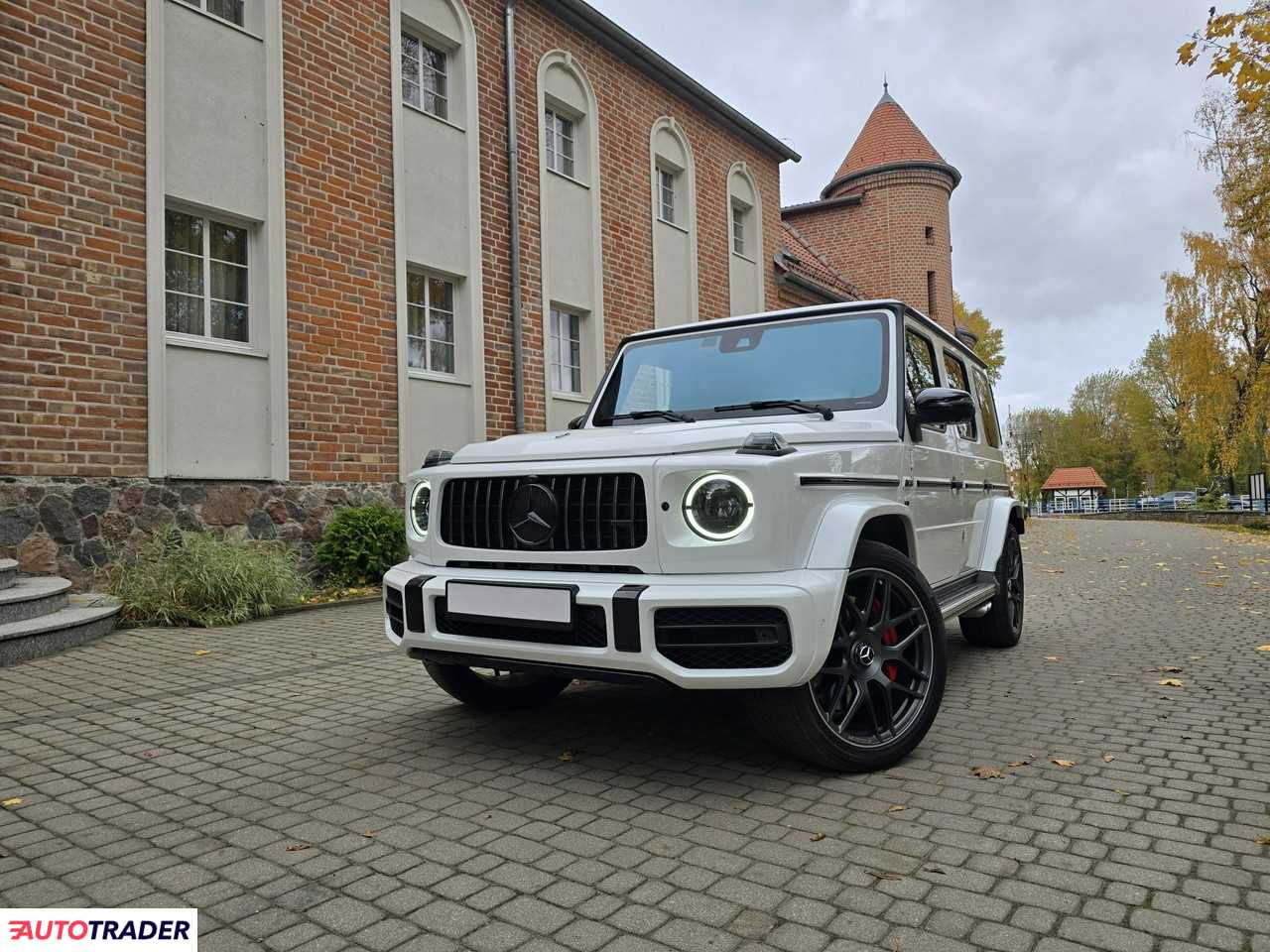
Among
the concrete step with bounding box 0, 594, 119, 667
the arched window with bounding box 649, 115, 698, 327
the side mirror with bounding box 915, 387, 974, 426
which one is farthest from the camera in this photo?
the arched window with bounding box 649, 115, 698, 327

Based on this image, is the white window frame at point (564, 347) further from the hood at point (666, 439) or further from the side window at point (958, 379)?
the hood at point (666, 439)

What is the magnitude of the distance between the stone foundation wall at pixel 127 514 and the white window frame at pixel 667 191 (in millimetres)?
9323

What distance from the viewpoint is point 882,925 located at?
2232 millimetres

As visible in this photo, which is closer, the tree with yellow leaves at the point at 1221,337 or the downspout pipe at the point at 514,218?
the downspout pipe at the point at 514,218

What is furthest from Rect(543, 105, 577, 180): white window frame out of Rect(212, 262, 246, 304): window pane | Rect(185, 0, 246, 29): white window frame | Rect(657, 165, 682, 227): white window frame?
Rect(212, 262, 246, 304): window pane

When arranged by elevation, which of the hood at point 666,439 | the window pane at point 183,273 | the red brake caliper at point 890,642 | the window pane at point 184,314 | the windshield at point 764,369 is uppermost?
the window pane at point 183,273

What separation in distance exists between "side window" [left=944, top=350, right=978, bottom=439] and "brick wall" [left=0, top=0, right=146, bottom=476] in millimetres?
6840

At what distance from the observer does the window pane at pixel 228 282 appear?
8.97m

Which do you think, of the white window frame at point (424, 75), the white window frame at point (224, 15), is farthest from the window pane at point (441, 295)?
the white window frame at point (224, 15)

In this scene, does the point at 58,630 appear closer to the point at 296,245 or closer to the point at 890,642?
the point at 296,245

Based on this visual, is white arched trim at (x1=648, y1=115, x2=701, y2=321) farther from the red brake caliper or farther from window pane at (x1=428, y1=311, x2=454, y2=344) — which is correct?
the red brake caliper

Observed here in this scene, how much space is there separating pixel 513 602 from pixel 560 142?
40.0 feet

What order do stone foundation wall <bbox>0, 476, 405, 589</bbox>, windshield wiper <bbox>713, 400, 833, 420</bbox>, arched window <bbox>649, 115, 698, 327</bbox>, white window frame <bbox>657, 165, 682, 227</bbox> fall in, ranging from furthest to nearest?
white window frame <bbox>657, 165, 682, 227</bbox> < arched window <bbox>649, 115, 698, 327</bbox> < stone foundation wall <bbox>0, 476, 405, 589</bbox> < windshield wiper <bbox>713, 400, 833, 420</bbox>

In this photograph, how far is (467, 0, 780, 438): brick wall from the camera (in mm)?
12281
